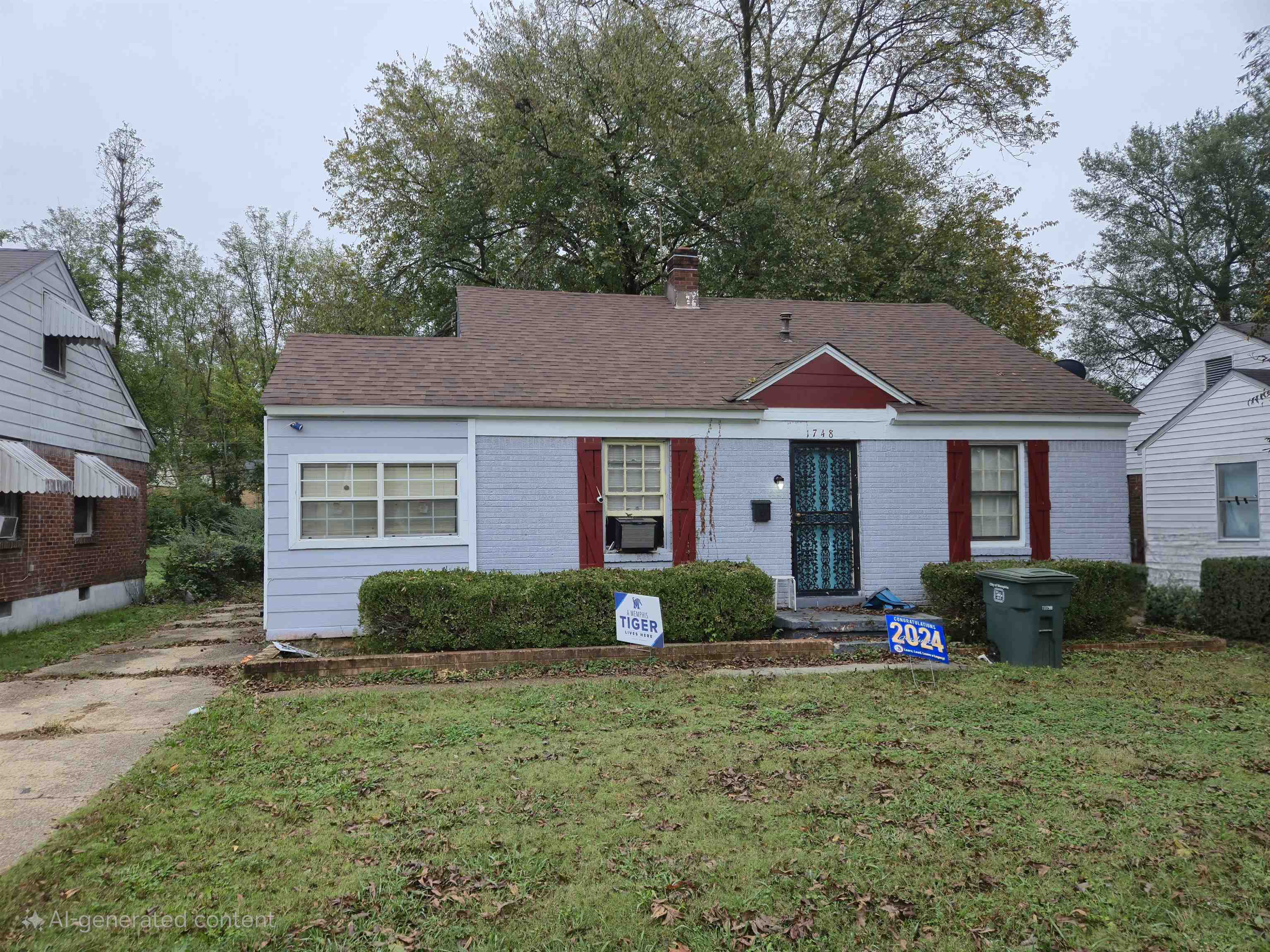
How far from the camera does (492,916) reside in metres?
3.74

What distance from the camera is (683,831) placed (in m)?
4.61

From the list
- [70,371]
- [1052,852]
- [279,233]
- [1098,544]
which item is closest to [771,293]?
[1098,544]

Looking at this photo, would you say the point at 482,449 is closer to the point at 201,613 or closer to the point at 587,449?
the point at 587,449

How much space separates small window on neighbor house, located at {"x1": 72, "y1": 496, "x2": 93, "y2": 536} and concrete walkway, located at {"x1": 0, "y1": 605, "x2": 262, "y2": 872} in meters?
3.84

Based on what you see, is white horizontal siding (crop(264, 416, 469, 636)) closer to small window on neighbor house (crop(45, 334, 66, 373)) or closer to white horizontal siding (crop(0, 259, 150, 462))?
white horizontal siding (crop(0, 259, 150, 462))

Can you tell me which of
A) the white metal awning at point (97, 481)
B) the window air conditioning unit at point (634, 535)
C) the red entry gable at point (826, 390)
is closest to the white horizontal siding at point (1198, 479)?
the red entry gable at point (826, 390)

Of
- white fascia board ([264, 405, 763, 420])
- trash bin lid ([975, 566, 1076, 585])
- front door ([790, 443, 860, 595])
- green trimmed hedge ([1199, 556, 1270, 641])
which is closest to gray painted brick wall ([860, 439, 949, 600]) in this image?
front door ([790, 443, 860, 595])

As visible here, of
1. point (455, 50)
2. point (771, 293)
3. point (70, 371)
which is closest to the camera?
point (70, 371)

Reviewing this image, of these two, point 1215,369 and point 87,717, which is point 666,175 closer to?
point 1215,369

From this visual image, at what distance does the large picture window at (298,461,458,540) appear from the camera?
10.8 m

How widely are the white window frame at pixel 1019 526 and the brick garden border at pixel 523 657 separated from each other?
4.26 meters

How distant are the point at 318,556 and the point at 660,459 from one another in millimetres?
4959

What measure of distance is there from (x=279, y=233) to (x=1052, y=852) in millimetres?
35765

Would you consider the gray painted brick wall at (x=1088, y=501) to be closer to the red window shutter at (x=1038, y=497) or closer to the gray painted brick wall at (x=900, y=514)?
the red window shutter at (x=1038, y=497)
